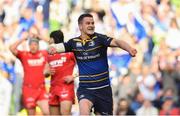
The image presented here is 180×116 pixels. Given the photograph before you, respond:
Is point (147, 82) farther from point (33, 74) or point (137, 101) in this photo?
point (33, 74)

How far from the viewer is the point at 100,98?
9.45m

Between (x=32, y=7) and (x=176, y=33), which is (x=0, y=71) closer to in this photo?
A: (x=32, y=7)

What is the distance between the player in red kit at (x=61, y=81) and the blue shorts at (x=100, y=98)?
72.8 inches

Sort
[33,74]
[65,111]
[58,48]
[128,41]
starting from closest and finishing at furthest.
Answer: [58,48]
[65,111]
[33,74]
[128,41]

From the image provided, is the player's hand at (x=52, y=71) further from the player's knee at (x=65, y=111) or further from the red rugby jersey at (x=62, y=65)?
the player's knee at (x=65, y=111)

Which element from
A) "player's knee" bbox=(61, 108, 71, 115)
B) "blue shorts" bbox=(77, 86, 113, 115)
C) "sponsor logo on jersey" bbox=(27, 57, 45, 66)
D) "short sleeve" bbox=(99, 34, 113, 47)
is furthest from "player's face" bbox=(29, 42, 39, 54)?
"short sleeve" bbox=(99, 34, 113, 47)

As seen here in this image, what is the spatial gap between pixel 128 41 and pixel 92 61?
250 inches

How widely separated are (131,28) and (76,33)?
130 cm

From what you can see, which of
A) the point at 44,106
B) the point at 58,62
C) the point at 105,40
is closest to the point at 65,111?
the point at 58,62

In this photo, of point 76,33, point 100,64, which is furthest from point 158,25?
point 100,64

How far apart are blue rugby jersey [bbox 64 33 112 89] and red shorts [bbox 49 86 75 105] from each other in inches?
74.2

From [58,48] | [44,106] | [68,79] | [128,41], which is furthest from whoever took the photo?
[128,41]

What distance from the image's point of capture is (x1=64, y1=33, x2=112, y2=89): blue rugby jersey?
9.41 m

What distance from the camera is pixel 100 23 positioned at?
15.7 metres
